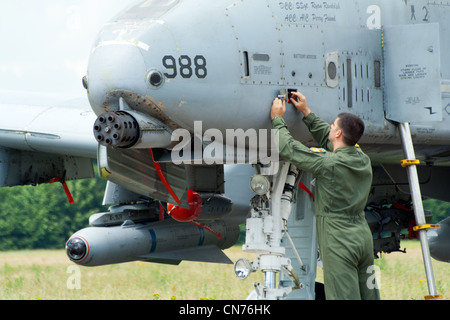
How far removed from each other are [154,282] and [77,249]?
15.2 feet

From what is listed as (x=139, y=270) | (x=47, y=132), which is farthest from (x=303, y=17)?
(x=139, y=270)

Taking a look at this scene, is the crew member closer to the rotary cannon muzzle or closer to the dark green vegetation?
the rotary cannon muzzle

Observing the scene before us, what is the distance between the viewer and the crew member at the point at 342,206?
22.4ft

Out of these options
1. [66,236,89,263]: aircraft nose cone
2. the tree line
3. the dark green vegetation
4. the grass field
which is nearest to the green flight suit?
[66,236,89,263]: aircraft nose cone

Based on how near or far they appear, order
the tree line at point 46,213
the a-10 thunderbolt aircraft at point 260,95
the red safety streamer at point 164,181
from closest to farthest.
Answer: the a-10 thunderbolt aircraft at point 260,95 < the red safety streamer at point 164,181 < the tree line at point 46,213

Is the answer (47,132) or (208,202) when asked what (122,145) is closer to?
(208,202)

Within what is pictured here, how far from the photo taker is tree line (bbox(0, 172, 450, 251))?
119 feet

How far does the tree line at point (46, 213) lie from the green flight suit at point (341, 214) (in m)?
27.7

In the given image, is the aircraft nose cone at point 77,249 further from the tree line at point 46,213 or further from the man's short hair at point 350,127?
the tree line at point 46,213

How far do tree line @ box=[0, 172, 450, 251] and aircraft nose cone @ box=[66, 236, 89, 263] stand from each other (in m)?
23.6

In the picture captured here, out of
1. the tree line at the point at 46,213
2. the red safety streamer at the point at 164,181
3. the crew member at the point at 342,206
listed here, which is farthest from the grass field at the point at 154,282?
the tree line at the point at 46,213

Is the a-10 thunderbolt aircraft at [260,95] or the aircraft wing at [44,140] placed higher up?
the aircraft wing at [44,140]

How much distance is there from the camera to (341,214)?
6895mm

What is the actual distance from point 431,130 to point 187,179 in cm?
265
